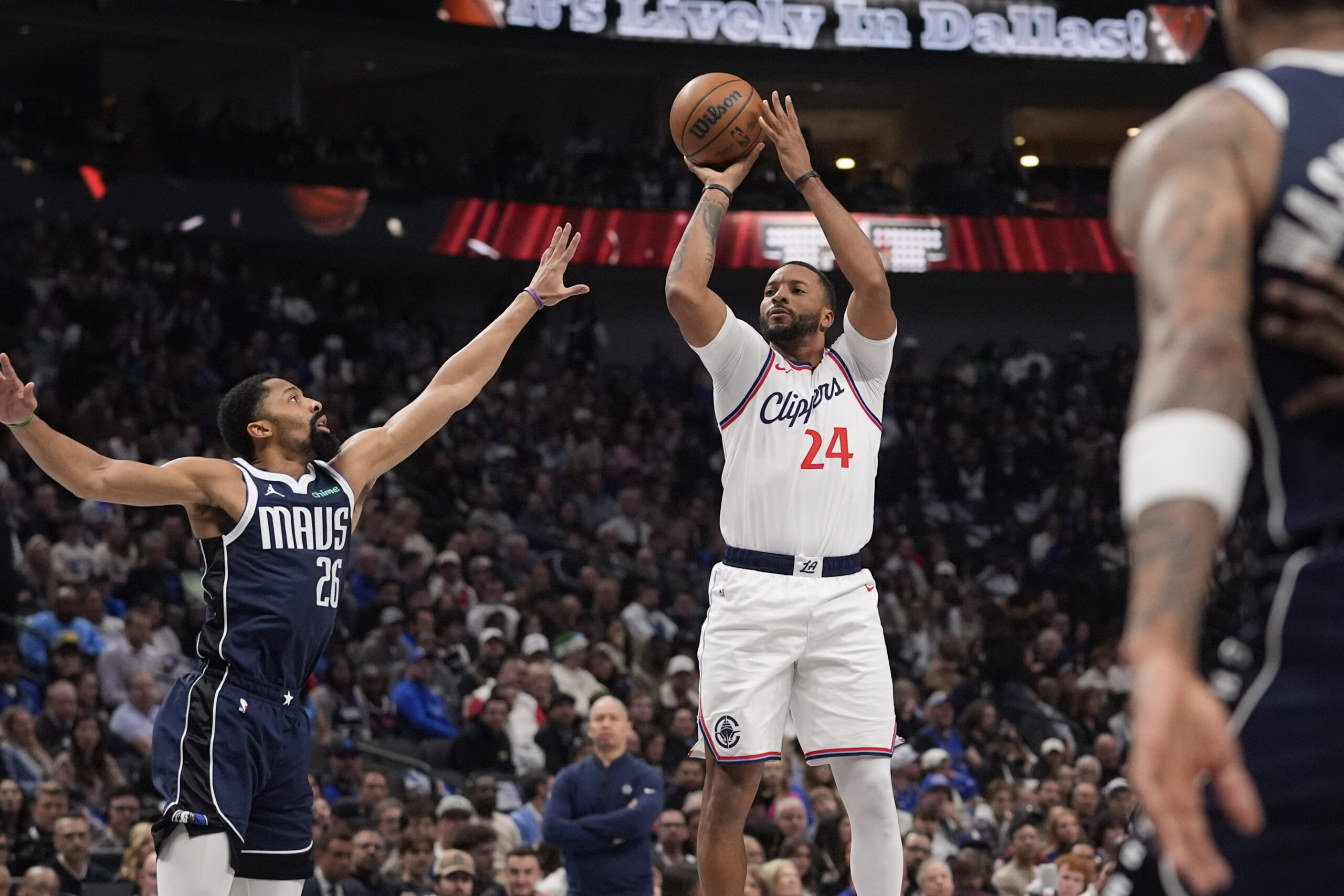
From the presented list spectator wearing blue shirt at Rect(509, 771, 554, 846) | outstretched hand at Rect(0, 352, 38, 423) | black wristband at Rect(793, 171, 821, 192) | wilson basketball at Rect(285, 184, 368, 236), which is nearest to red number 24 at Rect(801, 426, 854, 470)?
black wristband at Rect(793, 171, 821, 192)

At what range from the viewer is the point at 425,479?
1953cm

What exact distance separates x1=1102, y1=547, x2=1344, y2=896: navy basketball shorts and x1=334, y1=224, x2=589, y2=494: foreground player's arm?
408 centimetres

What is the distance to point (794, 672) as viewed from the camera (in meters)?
5.86

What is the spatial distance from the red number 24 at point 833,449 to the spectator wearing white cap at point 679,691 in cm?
814

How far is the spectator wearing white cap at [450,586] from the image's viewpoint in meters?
15.1

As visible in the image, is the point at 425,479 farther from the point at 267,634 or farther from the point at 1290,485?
the point at 1290,485

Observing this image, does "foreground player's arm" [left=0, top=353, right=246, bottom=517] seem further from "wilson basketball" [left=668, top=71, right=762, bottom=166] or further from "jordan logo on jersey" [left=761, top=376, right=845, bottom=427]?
"wilson basketball" [left=668, top=71, right=762, bottom=166]

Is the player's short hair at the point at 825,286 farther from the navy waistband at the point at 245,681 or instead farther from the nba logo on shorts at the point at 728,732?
the navy waistband at the point at 245,681

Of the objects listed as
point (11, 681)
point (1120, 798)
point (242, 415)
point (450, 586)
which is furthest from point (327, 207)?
point (242, 415)

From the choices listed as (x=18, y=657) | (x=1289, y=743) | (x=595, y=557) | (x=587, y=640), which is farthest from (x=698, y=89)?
(x=595, y=557)

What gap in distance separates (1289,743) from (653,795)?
23.4 feet

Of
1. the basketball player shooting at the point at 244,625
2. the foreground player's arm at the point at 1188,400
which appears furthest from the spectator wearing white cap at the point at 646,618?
the foreground player's arm at the point at 1188,400

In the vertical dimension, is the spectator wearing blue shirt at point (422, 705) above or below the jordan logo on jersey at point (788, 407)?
below

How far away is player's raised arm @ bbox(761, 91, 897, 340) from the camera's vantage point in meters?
5.84
